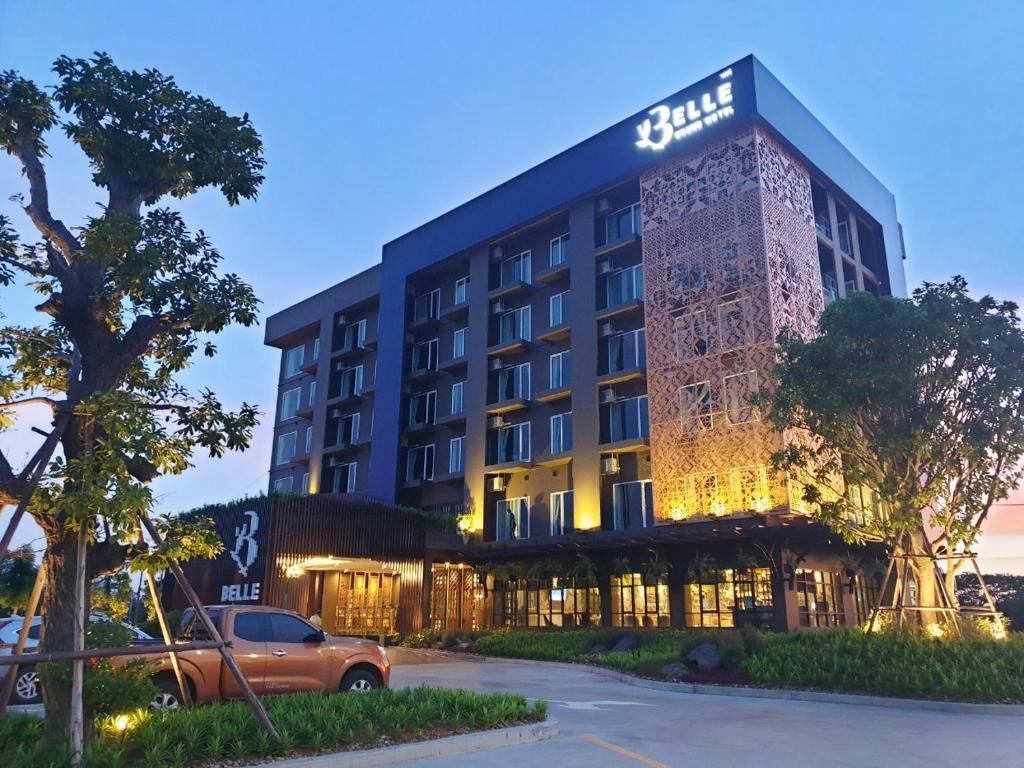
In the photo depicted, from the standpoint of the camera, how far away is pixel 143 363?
34.5 feet

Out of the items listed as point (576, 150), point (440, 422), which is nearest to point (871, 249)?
point (576, 150)

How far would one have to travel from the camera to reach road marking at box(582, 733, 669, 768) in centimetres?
881

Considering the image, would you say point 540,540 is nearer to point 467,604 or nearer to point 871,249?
point 467,604

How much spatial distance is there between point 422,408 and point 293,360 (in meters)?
14.5

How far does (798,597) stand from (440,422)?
63.2 ft

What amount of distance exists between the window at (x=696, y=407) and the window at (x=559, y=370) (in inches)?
264

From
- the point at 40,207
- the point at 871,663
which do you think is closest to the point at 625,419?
the point at 871,663

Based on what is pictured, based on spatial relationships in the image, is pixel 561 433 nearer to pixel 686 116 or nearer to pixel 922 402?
pixel 686 116

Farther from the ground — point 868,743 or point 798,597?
point 798,597

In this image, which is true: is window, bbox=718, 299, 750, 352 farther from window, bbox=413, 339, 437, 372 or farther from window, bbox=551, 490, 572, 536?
window, bbox=413, 339, 437, 372

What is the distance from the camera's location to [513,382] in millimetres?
38500

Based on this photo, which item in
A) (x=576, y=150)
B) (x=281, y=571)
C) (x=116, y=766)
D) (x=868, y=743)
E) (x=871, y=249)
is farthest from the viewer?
(x=871, y=249)

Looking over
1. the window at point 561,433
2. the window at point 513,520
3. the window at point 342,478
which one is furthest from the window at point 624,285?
the window at point 342,478

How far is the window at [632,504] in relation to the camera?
1251 inches
